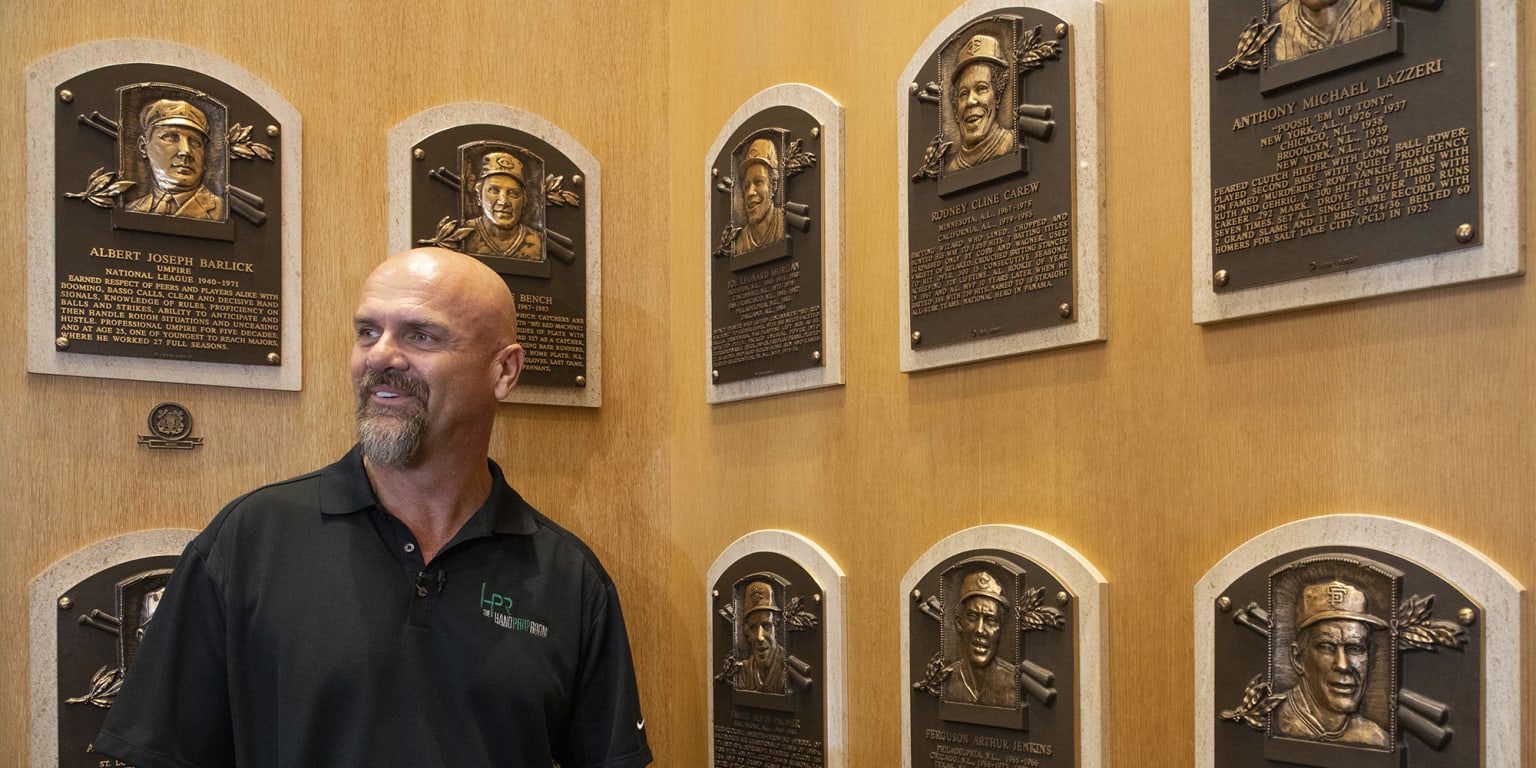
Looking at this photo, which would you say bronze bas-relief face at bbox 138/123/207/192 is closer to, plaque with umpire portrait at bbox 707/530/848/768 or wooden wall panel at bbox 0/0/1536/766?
wooden wall panel at bbox 0/0/1536/766

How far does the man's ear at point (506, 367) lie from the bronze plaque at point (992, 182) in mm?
1151

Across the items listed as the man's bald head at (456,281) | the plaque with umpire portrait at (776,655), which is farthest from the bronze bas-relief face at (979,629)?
Result: the man's bald head at (456,281)

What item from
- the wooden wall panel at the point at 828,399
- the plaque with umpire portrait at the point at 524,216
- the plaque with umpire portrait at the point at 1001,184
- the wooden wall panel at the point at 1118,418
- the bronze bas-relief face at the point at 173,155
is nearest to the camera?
the wooden wall panel at the point at 1118,418

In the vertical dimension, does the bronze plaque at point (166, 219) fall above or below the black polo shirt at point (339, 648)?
above

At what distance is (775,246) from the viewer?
4.34 meters

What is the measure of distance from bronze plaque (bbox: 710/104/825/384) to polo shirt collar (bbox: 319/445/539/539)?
1014 mm

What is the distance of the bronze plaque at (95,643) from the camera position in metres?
3.67

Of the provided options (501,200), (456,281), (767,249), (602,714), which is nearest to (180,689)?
(602,714)

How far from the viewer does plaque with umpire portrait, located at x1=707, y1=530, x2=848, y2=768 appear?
4.07m

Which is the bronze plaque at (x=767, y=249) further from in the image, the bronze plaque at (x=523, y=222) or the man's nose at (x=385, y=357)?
the man's nose at (x=385, y=357)

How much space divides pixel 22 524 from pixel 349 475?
0.97 m

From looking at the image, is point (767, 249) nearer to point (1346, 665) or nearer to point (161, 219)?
point (161, 219)

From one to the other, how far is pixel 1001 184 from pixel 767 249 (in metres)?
1.03

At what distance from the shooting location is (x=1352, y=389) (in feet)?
9.07
